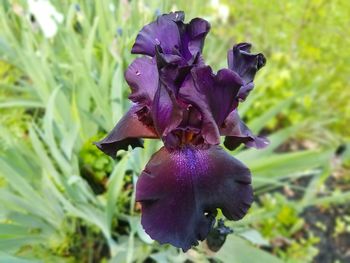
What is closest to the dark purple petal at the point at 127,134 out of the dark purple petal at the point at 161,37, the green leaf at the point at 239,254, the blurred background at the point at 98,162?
the dark purple petal at the point at 161,37

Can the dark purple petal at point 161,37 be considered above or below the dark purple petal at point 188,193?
above

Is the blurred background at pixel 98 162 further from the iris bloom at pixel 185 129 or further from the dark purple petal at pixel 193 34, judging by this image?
the dark purple petal at pixel 193 34

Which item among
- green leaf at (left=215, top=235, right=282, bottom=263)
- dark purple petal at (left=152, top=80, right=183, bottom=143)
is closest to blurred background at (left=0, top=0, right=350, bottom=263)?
green leaf at (left=215, top=235, right=282, bottom=263)

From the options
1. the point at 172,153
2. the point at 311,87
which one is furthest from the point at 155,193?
the point at 311,87

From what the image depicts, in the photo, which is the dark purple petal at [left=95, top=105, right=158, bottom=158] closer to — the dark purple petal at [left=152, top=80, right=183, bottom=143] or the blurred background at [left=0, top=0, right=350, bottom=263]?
the dark purple petal at [left=152, top=80, right=183, bottom=143]

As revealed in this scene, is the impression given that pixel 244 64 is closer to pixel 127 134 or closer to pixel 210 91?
pixel 210 91

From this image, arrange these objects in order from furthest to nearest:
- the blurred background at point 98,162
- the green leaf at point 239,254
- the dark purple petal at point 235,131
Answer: the blurred background at point 98,162 → the green leaf at point 239,254 → the dark purple petal at point 235,131

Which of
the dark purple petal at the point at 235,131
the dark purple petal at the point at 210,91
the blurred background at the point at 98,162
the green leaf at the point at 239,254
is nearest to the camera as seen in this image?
the dark purple petal at the point at 210,91
